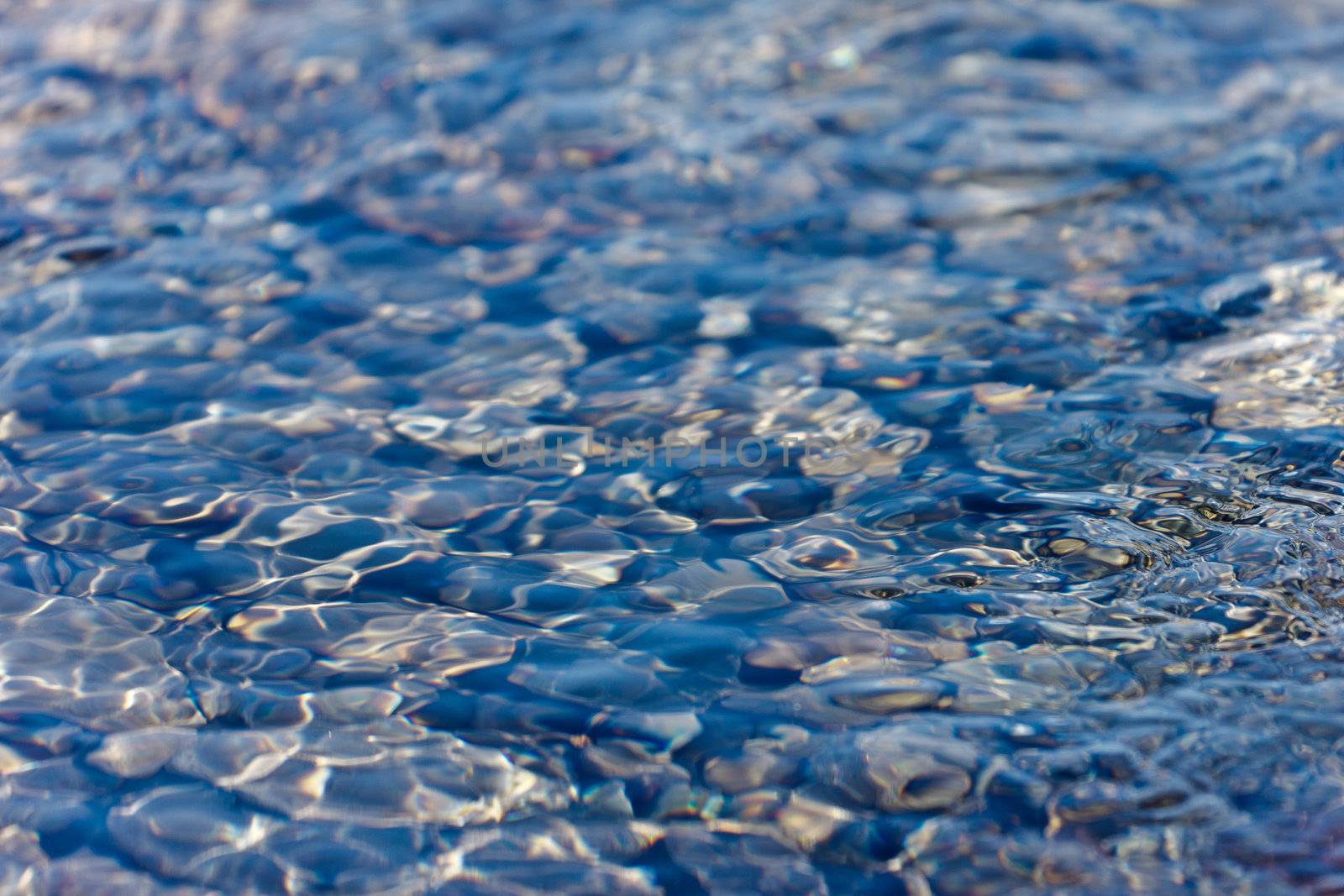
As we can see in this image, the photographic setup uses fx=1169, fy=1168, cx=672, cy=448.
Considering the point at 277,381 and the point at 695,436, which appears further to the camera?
the point at 277,381

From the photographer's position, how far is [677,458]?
3.02m

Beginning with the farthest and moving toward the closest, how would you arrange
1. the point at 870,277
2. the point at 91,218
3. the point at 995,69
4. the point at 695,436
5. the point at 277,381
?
the point at 995,69
the point at 91,218
the point at 870,277
the point at 277,381
the point at 695,436

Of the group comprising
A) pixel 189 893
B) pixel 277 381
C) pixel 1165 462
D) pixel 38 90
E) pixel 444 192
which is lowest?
pixel 189 893

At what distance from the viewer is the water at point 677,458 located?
84.0 inches

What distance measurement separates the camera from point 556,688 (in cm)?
239

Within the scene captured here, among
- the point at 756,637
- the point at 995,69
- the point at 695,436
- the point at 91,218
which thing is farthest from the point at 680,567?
the point at 995,69

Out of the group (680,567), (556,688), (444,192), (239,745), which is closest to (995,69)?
(444,192)

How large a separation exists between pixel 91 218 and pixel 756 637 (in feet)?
9.54

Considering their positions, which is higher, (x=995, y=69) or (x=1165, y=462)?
(x=995, y=69)

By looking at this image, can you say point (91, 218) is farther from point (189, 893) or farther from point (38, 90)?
point (189, 893)

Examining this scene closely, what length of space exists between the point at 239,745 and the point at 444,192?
2335 mm

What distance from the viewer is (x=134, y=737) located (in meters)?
2.31

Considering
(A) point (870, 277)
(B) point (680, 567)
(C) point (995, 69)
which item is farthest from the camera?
(C) point (995, 69)

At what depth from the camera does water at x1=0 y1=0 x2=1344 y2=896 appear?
2133 millimetres
